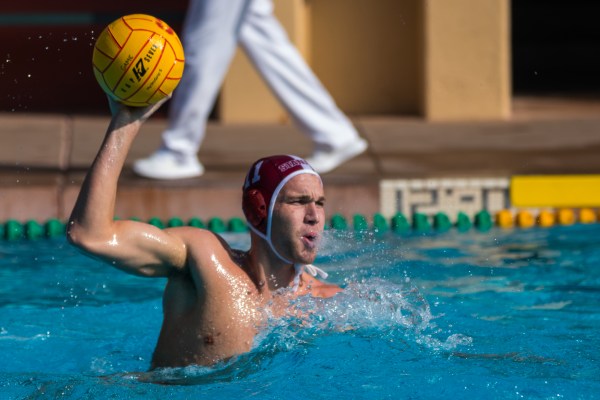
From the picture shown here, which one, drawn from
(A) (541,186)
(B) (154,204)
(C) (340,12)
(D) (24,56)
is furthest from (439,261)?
(D) (24,56)

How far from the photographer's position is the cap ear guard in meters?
3.74

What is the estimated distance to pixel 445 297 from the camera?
5.40 meters

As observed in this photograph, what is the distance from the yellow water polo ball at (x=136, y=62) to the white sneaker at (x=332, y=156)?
11.8 ft

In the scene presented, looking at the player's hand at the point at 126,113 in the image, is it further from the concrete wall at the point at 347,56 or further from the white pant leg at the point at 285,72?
the concrete wall at the point at 347,56

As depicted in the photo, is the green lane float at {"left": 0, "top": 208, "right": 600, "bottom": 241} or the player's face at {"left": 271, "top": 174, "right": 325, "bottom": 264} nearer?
the player's face at {"left": 271, "top": 174, "right": 325, "bottom": 264}

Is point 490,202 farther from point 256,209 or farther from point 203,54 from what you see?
point 256,209

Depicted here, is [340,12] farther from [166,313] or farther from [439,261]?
[166,313]

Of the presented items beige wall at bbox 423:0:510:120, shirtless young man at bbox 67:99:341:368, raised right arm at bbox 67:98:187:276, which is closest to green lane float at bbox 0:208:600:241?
beige wall at bbox 423:0:510:120

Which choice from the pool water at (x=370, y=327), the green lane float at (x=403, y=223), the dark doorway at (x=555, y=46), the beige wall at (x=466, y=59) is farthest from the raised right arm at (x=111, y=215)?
the dark doorway at (x=555, y=46)

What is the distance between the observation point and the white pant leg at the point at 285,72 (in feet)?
22.5

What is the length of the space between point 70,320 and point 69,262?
918 mm

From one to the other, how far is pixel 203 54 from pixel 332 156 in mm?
1018

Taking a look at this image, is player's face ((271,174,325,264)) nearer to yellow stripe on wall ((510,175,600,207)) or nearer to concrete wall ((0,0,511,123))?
yellow stripe on wall ((510,175,600,207))

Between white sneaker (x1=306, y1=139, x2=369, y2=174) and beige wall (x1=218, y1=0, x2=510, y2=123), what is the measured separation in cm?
172
